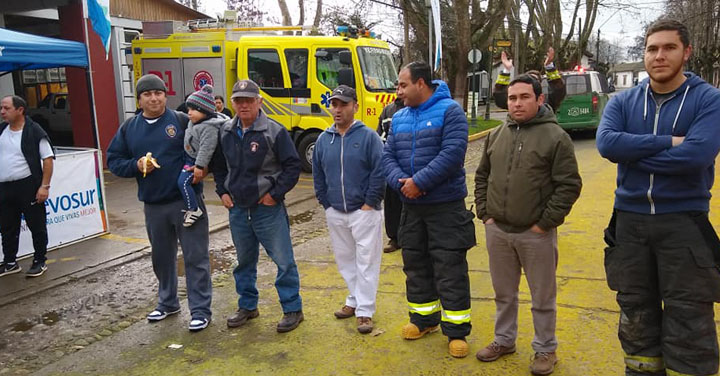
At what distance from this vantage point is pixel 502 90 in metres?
4.21

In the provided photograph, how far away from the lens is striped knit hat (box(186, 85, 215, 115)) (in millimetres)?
4176

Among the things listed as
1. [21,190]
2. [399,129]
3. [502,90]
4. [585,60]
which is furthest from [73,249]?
[585,60]

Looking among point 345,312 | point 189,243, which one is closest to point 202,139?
point 189,243

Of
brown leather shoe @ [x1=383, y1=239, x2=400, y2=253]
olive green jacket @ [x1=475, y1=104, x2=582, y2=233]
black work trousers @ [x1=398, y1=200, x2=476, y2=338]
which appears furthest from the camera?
brown leather shoe @ [x1=383, y1=239, x2=400, y2=253]

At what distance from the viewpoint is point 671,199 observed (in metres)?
2.81

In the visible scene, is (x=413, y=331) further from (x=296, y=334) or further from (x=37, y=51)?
(x=37, y=51)

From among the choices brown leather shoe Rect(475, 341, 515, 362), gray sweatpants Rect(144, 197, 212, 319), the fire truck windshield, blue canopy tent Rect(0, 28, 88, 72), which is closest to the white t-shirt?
blue canopy tent Rect(0, 28, 88, 72)

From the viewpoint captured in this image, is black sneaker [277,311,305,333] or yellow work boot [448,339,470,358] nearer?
yellow work boot [448,339,470,358]

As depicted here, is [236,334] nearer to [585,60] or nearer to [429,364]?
[429,364]

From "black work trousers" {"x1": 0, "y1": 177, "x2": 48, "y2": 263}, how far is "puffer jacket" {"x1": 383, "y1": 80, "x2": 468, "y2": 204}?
12.6ft

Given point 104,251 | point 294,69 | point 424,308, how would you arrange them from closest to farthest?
point 424,308 < point 104,251 < point 294,69

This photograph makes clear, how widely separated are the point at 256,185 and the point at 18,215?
309 centimetres

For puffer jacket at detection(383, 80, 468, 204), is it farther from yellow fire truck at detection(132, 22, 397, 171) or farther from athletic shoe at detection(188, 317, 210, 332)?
yellow fire truck at detection(132, 22, 397, 171)

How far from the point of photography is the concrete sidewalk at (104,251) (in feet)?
17.9
